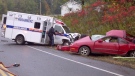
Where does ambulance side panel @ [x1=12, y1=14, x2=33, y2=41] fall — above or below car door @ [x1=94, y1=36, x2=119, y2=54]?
above

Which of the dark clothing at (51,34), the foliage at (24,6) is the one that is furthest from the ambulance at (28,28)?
the foliage at (24,6)

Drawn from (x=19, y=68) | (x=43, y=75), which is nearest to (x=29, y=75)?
(x=43, y=75)

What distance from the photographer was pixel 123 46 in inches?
667

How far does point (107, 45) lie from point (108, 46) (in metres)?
0.08

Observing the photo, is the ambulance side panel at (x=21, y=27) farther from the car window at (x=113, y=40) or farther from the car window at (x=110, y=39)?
the car window at (x=113, y=40)

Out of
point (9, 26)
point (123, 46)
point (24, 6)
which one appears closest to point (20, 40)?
point (9, 26)

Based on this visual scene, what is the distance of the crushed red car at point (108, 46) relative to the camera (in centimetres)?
1695

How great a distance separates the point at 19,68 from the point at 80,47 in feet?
21.7

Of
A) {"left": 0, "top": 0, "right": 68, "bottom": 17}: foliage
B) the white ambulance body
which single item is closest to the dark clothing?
the white ambulance body

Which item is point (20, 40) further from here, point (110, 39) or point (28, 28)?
point (110, 39)

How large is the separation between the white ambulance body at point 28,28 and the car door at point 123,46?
6.33 metres

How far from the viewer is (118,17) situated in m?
24.8

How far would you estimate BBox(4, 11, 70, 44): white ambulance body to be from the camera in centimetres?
2219

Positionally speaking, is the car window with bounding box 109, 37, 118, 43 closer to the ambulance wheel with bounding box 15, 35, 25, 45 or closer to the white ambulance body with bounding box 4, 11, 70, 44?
the white ambulance body with bounding box 4, 11, 70, 44
